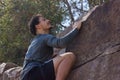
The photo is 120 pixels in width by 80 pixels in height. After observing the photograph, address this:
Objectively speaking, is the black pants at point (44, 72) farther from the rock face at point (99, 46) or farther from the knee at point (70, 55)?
Answer: the rock face at point (99, 46)

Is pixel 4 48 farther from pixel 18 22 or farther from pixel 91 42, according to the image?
pixel 91 42

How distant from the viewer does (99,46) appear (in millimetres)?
5320

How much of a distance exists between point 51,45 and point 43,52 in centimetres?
23

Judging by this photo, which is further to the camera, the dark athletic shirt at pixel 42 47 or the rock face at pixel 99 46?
the dark athletic shirt at pixel 42 47

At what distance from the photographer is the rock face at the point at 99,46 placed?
5.10m

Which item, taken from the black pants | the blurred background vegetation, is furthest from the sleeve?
the blurred background vegetation

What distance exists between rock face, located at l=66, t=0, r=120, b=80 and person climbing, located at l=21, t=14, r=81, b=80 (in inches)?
6.1

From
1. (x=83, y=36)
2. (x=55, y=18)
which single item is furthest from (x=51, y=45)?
(x=55, y=18)

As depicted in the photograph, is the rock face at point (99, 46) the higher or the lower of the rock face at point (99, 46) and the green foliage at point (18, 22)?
the higher

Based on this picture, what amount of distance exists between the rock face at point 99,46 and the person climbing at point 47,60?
16 cm

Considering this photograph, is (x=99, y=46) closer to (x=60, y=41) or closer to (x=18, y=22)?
(x=60, y=41)

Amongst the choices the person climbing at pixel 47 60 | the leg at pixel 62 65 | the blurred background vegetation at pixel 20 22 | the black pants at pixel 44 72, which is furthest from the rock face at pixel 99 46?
the blurred background vegetation at pixel 20 22

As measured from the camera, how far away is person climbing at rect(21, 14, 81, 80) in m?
5.18

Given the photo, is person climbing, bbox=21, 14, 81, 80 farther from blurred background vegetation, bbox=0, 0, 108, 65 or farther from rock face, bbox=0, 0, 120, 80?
blurred background vegetation, bbox=0, 0, 108, 65
